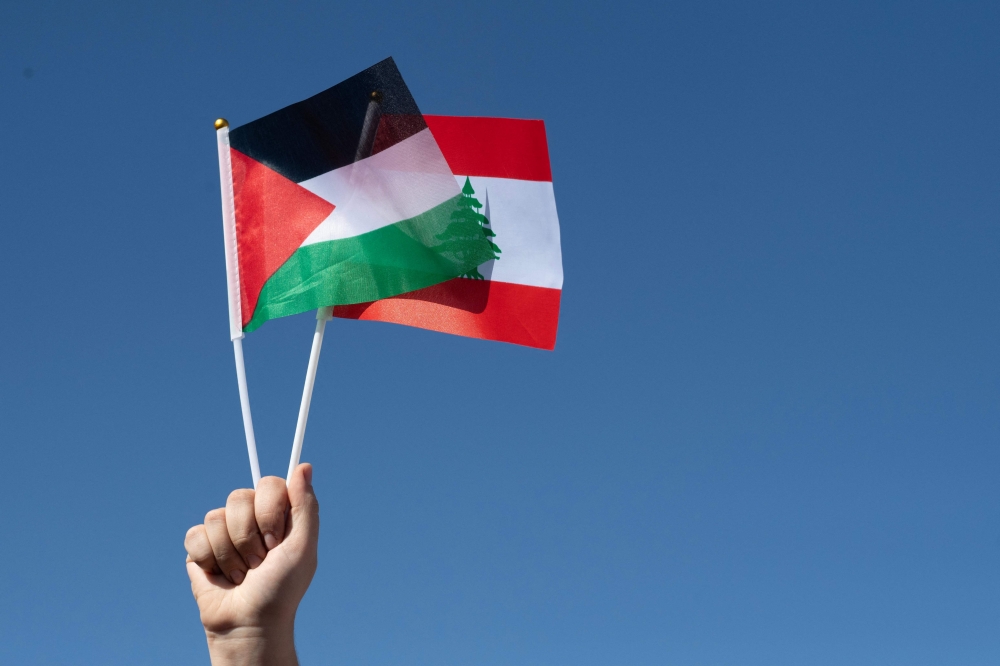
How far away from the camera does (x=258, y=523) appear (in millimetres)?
5539

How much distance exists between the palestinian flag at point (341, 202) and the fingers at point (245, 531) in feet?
8.14

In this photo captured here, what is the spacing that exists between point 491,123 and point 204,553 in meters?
4.86

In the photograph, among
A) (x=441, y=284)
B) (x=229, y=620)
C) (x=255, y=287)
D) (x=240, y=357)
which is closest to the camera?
(x=229, y=620)

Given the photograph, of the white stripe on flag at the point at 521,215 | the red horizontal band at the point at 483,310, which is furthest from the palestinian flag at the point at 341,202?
the white stripe on flag at the point at 521,215

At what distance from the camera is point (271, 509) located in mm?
5535

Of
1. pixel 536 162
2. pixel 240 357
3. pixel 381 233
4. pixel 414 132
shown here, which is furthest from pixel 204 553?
pixel 536 162

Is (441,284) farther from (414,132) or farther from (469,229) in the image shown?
(414,132)

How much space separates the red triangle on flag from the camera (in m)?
7.94

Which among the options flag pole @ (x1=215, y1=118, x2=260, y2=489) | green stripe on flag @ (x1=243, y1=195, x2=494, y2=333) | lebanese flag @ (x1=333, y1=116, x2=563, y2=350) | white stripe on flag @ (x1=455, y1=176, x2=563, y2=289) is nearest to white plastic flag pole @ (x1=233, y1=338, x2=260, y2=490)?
flag pole @ (x1=215, y1=118, x2=260, y2=489)

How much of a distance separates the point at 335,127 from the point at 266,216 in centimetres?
97

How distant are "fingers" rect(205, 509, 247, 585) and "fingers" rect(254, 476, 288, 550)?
0.60 feet

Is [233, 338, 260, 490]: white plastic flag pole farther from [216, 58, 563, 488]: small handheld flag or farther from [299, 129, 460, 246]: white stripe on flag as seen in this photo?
[299, 129, 460, 246]: white stripe on flag

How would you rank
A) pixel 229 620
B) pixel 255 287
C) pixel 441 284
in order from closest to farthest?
pixel 229 620, pixel 255 287, pixel 441 284

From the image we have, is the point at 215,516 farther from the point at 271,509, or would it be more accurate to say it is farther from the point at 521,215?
the point at 521,215
